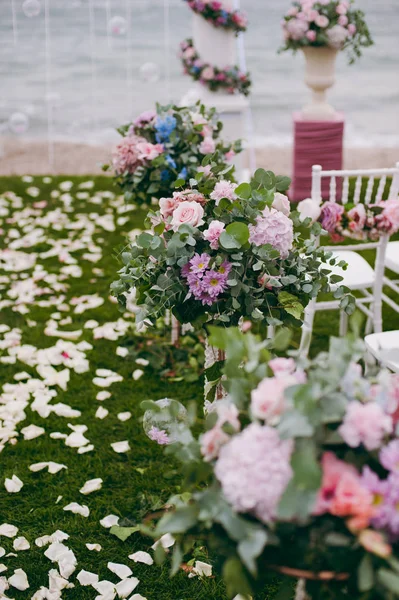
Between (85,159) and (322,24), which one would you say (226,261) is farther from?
(85,159)

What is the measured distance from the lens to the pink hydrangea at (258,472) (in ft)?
3.00

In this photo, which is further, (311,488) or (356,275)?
(356,275)

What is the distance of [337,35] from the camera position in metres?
4.59

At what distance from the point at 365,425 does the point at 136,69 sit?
11.2 m

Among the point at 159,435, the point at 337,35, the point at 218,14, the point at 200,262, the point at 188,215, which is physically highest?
the point at 218,14

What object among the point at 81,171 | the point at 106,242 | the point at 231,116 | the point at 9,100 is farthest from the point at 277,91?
the point at 106,242

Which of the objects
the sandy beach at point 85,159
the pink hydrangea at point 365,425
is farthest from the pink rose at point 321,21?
the pink hydrangea at point 365,425

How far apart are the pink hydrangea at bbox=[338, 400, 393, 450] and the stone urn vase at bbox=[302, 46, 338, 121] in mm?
4214

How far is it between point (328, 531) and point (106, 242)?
12.2ft

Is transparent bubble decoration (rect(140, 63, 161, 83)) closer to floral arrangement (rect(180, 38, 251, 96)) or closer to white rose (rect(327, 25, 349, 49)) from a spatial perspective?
floral arrangement (rect(180, 38, 251, 96))

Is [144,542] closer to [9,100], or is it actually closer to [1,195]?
[1,195]

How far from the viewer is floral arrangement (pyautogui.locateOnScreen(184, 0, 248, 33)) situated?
15.6 feet

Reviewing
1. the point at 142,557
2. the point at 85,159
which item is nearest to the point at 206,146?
the point at 142,557

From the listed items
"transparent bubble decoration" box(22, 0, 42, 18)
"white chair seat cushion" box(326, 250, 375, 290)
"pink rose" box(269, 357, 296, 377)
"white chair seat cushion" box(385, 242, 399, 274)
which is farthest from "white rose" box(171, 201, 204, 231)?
"transparent bubble decoration" box(22, 0, 42, 18)
